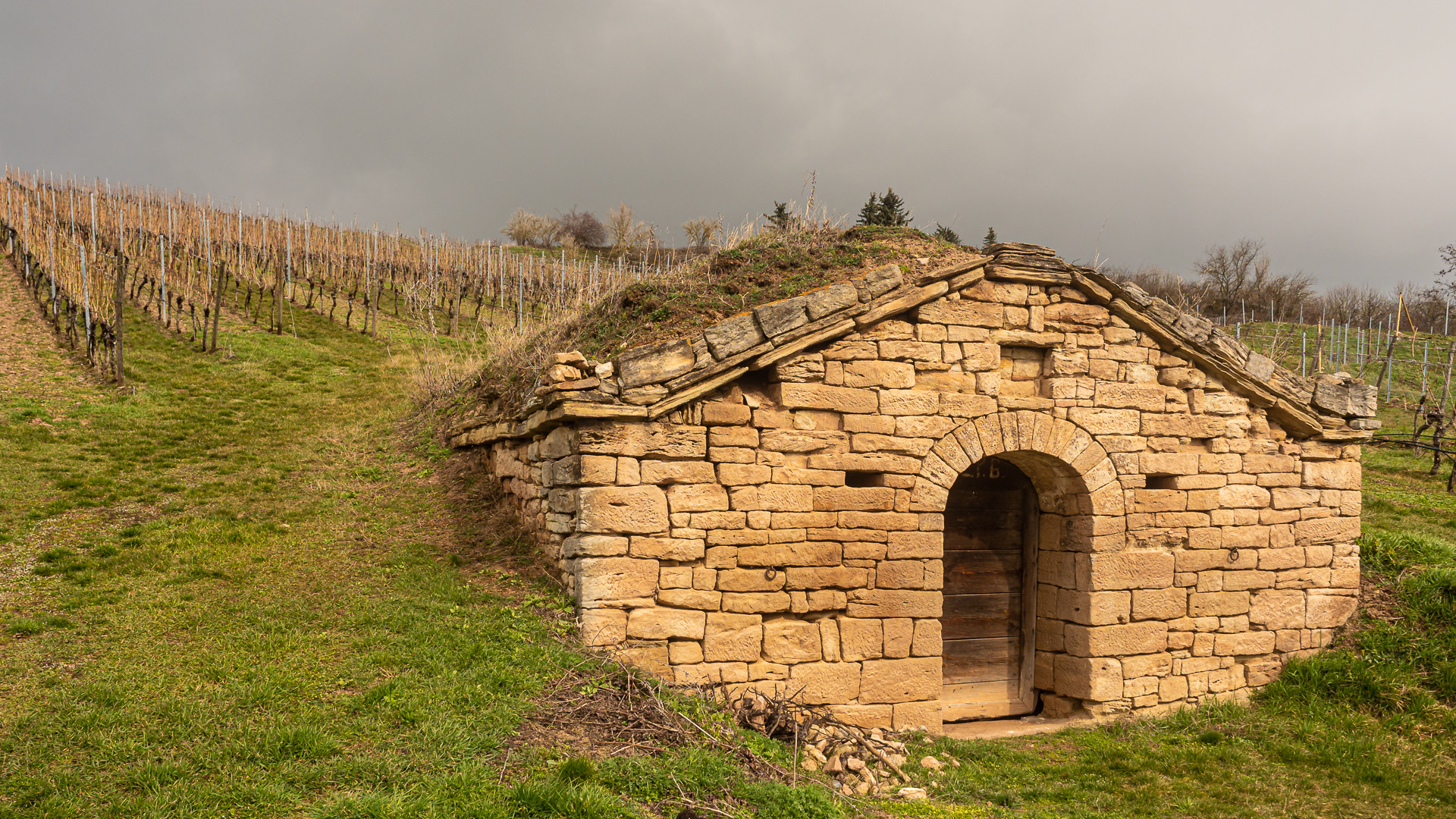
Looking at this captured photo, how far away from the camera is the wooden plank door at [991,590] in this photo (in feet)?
26.7

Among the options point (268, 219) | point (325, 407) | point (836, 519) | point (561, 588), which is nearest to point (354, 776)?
point (561, 588)

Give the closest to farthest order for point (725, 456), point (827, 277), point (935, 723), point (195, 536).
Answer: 1. point (725, 456)
2. point (935, 723)
3. point (827, 277)
4. point (195, 536)

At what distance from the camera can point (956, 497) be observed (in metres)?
8.28

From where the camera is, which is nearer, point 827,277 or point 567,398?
point 567,398

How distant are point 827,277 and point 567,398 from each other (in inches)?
119

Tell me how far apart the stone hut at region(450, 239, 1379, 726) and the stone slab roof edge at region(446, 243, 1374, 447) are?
25mm

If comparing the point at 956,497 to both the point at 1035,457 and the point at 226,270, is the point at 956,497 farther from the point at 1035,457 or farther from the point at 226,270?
the point at 226,270

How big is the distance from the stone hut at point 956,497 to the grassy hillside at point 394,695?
669 millimetres

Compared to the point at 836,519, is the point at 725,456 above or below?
above

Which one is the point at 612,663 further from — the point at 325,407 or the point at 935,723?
the point at 325,407

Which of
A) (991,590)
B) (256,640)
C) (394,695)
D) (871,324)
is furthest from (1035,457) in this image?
(256,640)

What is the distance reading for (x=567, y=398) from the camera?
6355mm

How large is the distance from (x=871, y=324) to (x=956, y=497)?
237cm

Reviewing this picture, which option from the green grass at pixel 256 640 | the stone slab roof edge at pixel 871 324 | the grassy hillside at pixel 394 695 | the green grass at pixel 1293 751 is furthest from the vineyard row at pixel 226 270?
the green grass at pixel 1293 751
